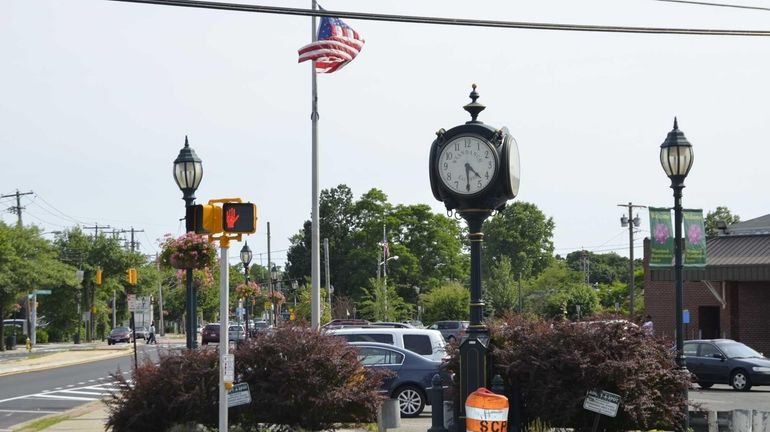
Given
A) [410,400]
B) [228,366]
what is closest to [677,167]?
[410,400]

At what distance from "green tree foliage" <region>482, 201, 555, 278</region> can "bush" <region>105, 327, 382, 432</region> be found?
96903mm

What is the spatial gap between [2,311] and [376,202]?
40.1 m

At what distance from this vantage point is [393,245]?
320 ft

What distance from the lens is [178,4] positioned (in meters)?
12.1

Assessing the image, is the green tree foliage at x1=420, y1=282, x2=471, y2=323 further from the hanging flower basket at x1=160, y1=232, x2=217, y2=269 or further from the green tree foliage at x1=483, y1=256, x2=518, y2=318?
the hanging flower basket at x1=160, y1=232, x2=217, y2=269

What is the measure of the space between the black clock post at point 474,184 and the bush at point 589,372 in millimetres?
801

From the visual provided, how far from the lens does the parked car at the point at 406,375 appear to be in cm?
2038

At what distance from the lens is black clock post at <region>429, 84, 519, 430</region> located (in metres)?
12.6

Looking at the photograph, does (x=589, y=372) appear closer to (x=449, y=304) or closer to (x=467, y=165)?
(x=467, y=165)

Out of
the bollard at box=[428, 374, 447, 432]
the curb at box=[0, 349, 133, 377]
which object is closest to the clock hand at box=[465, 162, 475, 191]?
the bollard at box=[428, 374, 447, 432]

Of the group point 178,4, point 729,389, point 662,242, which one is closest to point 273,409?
point 178,4

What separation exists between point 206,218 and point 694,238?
17981mm

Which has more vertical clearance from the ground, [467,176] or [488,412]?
[467,176]

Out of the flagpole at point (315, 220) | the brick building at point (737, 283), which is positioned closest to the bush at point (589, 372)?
the flagpole at point (315, 220)
